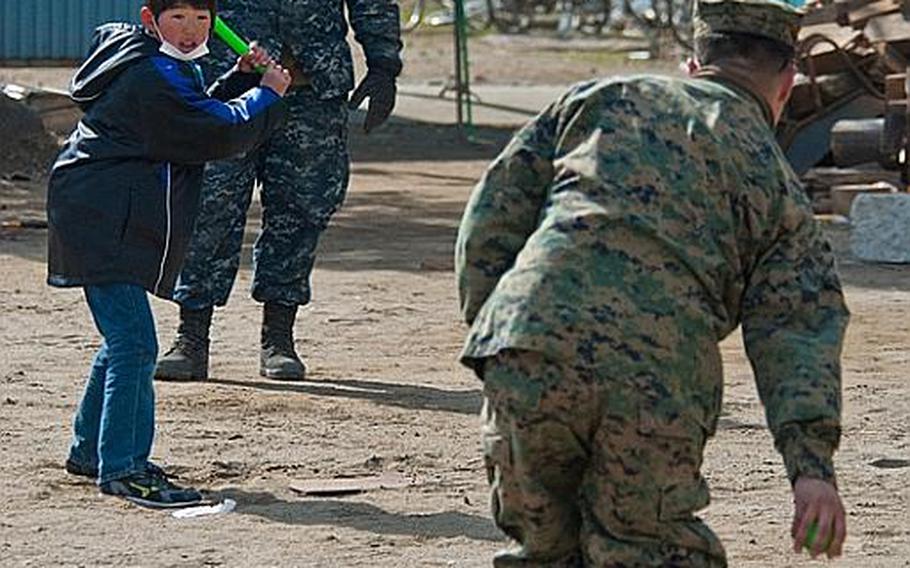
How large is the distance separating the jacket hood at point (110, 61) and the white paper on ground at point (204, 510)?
118cm

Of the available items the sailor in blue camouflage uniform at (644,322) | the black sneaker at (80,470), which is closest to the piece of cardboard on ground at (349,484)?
the black sneaker at (80,470)

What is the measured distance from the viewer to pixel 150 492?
6.41 metres

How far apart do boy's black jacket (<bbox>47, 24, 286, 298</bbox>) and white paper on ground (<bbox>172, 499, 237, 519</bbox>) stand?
0.62 m

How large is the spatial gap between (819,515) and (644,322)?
0.45m

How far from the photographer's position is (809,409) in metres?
3.93

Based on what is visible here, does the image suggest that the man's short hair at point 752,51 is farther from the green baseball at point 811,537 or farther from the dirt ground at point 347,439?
the dirt ground at point 347,439

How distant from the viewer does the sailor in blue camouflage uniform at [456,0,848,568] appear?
3.96 m

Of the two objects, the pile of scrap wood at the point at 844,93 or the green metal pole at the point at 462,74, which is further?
the green metal pole at the point at 462,74

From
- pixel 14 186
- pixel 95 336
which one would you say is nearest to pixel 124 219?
pixel 95 336

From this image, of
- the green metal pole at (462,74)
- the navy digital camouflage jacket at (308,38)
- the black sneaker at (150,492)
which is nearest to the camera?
the black sneaker at (150,492)

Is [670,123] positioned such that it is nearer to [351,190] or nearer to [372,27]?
[372,27]

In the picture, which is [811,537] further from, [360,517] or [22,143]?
[22,143]

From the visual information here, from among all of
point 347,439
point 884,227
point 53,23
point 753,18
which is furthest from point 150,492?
point 53,23

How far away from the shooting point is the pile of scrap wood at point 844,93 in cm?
1388
